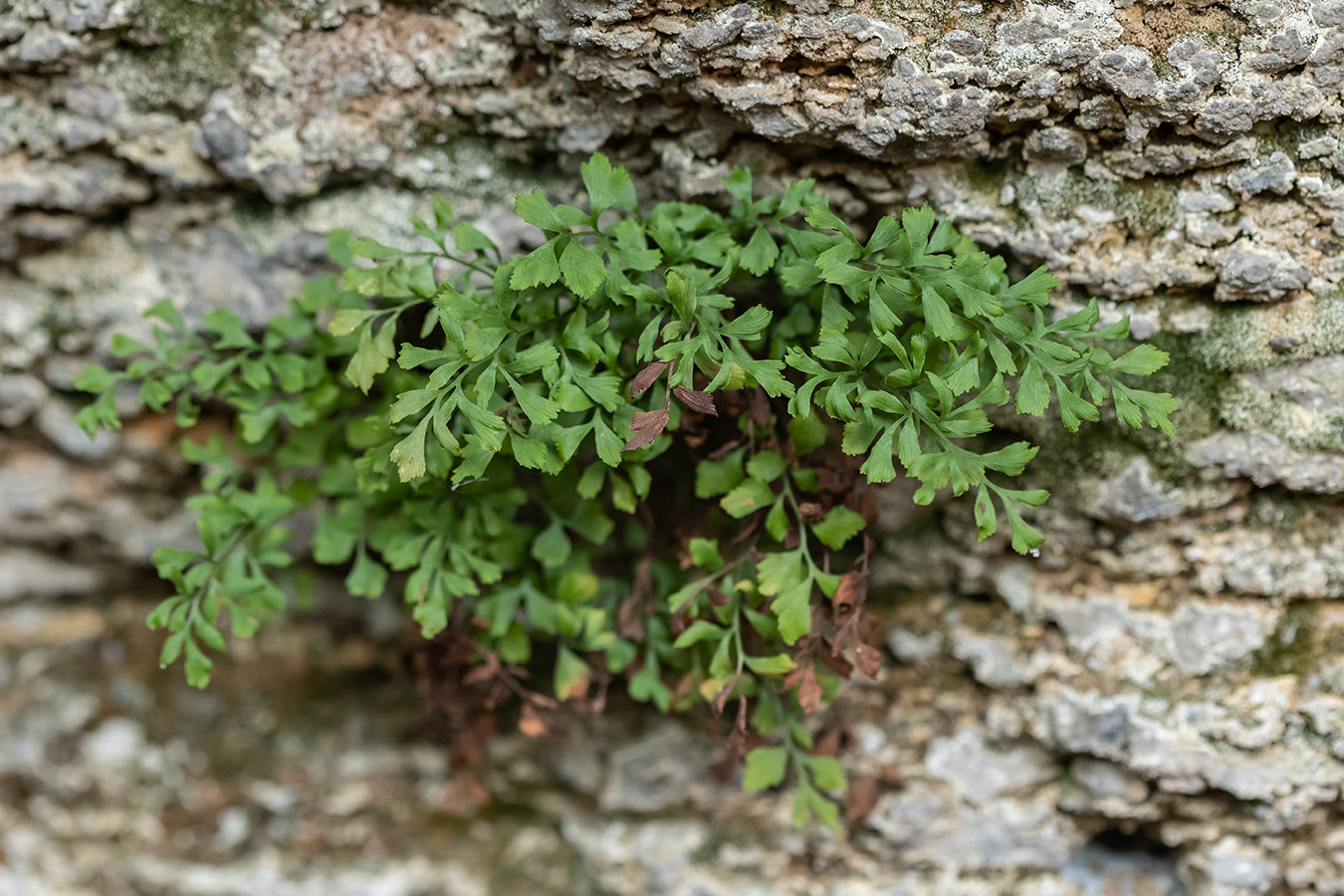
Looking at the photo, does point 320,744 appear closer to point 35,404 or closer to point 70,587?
point 70,587

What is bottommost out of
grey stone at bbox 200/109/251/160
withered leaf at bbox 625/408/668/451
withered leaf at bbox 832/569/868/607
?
withered leaf at bbox 832/569/868/607

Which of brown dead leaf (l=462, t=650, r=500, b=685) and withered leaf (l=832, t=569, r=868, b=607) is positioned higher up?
withered leaf (l=832, t=569, r=868, b=607)

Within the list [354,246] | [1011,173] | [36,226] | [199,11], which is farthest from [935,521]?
[36,226]

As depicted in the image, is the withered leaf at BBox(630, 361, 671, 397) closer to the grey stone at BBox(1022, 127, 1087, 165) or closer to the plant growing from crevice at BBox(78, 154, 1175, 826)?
the plant growing from crevice at BBox(78, 154, 1175, 826)

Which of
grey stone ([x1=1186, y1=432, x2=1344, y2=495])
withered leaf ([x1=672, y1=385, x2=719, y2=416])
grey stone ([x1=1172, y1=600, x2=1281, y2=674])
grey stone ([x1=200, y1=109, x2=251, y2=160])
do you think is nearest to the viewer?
withered leaf ([x1=672, y1=385, x2=719, y2=416])

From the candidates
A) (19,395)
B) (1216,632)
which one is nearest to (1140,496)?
(1216,632)

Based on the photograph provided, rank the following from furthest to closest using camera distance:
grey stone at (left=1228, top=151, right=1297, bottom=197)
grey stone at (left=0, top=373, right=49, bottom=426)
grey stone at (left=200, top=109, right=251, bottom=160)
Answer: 1. grey stone at (left=0, top=373, right=49, bottom=426)
2. grey stone at (left=200, top=109, right=251, bottom=160)
3. grey stone at (left=1228, top=151, right=1297, bottom=197)

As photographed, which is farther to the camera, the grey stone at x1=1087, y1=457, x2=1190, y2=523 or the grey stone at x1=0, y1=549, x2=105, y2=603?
the grey stone at x1=0, y1=549, x2=105, y2=603

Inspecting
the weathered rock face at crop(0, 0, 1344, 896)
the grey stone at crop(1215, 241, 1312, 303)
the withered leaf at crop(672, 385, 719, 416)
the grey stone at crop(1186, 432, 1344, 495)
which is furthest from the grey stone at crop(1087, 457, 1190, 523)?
the withered leaf at crop(672, 385, 719, 416)
